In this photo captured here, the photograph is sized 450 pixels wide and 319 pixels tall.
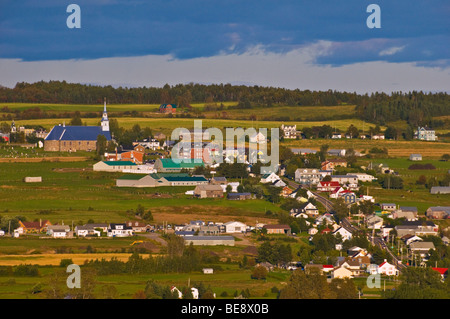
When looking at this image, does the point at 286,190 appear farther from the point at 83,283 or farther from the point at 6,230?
the point at 83,283

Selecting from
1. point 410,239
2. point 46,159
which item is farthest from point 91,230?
point 46,159

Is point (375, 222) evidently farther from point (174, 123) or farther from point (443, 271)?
point (174, 123)

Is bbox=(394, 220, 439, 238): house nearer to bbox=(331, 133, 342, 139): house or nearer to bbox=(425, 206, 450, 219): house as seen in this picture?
bbox=(425, 206, 450, 219): house

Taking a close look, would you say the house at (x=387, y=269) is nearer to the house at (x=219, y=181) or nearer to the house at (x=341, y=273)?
the house at (x=341, y=273)

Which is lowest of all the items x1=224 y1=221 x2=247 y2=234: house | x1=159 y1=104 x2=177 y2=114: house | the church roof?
x1=224 y1=221 x2=247 y2=234: house

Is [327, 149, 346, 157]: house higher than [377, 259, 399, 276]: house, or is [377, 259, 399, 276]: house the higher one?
[327, 149, 346, 157]: house

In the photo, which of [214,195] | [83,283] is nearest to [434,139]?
[214,195]

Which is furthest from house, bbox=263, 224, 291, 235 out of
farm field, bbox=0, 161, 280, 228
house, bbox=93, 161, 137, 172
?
house, bbox=93, 161, 137, 172
